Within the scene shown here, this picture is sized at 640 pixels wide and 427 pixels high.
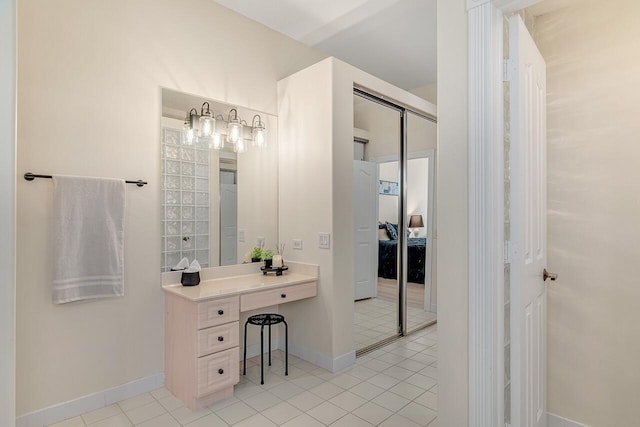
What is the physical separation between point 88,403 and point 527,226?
9.30ft

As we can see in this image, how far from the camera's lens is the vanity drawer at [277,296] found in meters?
2.59

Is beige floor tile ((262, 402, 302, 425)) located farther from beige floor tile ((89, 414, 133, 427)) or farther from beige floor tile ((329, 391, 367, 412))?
beige floor tile ((89, 414, 133, 427))

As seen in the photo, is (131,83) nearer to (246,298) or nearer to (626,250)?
(246,298)

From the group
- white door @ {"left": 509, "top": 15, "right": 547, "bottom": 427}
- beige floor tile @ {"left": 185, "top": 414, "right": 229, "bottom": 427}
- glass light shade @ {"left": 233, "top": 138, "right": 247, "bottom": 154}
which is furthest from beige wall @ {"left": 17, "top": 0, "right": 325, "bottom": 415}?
white door @ {"left": 509, "top": 15, "right": 547, "bottom": 427}

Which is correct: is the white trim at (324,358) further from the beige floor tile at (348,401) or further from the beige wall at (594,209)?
the beige wall at (594,209)

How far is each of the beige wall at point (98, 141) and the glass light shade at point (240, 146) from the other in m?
0.42

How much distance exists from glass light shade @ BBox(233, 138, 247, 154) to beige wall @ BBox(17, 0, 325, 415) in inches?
16.5

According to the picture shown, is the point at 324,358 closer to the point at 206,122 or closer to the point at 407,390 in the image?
the point at 407,390

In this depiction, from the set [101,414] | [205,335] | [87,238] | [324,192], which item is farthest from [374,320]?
[87,238]

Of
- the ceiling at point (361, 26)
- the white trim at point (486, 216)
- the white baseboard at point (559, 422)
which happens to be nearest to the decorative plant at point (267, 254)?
the white trim at point (486, 216)

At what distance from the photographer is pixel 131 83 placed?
2498 millimetres

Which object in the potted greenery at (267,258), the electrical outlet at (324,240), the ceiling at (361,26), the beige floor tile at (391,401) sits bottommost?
the beige floor tile at (391,401)

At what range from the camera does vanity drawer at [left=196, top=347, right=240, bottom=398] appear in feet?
7.52

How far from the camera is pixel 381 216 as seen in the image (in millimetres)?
3719
